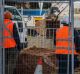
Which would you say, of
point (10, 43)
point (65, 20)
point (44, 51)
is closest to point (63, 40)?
point (44, 51)

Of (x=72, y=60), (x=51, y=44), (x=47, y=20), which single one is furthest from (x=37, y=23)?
(x=72, y=60)

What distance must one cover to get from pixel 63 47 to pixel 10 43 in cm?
136

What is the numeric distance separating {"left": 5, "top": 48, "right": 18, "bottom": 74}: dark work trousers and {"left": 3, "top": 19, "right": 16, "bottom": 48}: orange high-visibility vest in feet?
0.62

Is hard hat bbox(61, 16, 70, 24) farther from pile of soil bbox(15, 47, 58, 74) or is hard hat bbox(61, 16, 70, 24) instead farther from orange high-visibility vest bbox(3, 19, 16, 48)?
orange high-visibility vest bbox(3, 19, 16, 48)

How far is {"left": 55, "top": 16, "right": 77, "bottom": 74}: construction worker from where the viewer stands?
8.76 m

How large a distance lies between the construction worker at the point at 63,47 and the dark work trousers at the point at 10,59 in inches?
45.0

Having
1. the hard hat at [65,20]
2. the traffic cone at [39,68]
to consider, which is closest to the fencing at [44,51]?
the traffic cone at [39,68]

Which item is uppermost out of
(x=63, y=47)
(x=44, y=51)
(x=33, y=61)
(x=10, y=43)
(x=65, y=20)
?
(x=65, y=20)

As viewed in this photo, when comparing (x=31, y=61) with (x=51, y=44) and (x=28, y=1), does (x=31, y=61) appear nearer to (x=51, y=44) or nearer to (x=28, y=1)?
(x=51, y=44)

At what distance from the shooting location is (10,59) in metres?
9.16

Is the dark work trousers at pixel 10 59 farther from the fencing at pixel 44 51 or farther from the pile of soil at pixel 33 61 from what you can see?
the pile of soil at pixel 33 61

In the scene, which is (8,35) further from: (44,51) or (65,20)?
(65,20)

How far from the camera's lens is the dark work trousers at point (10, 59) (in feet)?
29.9

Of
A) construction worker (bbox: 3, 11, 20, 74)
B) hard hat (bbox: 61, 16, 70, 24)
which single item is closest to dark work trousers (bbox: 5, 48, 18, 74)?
construction worker (bbox: 3, 11, 20, 74)
